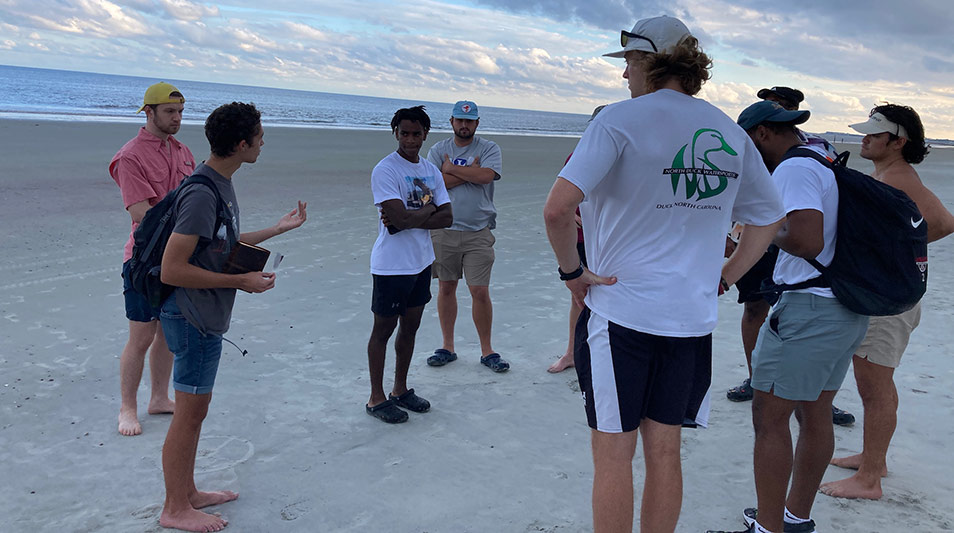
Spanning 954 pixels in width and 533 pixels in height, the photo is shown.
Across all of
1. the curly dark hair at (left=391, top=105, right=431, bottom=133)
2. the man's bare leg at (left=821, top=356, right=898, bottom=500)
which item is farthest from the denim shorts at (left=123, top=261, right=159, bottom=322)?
the man's bare leg at (left=821, top=356, right=898, bottom=500)

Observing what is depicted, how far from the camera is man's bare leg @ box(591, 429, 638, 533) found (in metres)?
2.58

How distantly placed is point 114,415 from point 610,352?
3335 mm

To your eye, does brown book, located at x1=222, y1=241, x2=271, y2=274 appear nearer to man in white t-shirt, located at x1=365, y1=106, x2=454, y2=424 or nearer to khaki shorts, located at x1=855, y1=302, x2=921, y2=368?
man in white t-shirt, located at x1=365, y1=106, x2=454, y2=424

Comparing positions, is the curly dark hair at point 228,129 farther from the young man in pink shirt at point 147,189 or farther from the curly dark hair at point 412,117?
the curly dark hair at point 412,117

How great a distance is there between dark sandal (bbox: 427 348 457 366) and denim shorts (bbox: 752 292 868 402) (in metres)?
2.95

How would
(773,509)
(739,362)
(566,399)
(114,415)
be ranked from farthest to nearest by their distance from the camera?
(739,362), (566,399), (114,415), (773,509)

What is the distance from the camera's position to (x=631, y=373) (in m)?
2.58

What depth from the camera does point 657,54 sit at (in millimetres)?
2512

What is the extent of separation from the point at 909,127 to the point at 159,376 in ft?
Result: 14.5

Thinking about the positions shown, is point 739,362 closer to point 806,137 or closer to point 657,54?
point 806,137

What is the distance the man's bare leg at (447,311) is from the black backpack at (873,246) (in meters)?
3.28

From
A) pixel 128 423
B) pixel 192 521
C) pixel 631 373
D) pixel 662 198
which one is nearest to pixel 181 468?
pixel 192 521

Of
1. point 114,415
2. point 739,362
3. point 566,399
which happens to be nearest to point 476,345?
point 566,399

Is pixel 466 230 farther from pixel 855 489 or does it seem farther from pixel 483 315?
pixel 855 489
